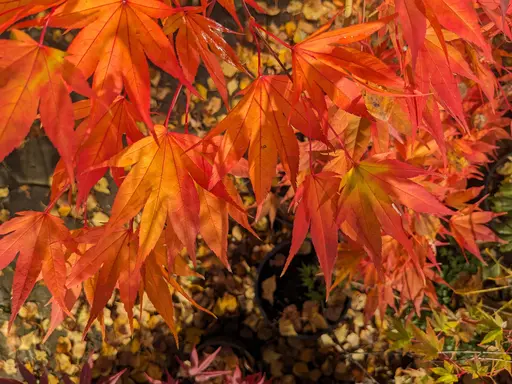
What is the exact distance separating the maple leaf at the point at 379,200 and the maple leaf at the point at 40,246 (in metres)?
0.40

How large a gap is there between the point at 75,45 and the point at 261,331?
132 centimetres

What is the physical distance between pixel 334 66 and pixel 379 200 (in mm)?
196

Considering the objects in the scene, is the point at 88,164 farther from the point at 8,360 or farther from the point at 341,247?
the point at 8,360

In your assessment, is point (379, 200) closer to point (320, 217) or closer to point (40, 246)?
point (320, 217)

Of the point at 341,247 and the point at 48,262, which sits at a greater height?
Answer: the point at 48,262

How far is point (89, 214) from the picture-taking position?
152 cm

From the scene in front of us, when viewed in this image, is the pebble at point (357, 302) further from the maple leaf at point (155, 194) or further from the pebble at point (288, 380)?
the maple leaf at point (155, 194)

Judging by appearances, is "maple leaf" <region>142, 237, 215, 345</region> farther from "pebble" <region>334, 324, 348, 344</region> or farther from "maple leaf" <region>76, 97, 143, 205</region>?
"pebble" <region>334, 324, 348, 344</region>

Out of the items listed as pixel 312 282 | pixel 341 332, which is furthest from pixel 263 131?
pixel 341 332

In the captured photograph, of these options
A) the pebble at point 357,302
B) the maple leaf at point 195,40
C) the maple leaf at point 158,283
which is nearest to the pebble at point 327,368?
the pebble at point 357,302

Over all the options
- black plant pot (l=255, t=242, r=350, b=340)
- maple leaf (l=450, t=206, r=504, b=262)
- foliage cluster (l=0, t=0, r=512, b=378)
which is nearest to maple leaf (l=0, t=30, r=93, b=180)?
foliage cluster (l=0, t=0, r=512, b=378)

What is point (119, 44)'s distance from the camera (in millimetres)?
467

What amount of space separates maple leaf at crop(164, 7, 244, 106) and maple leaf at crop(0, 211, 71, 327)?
0.31m

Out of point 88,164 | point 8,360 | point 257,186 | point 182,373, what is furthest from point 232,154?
point 8,360
